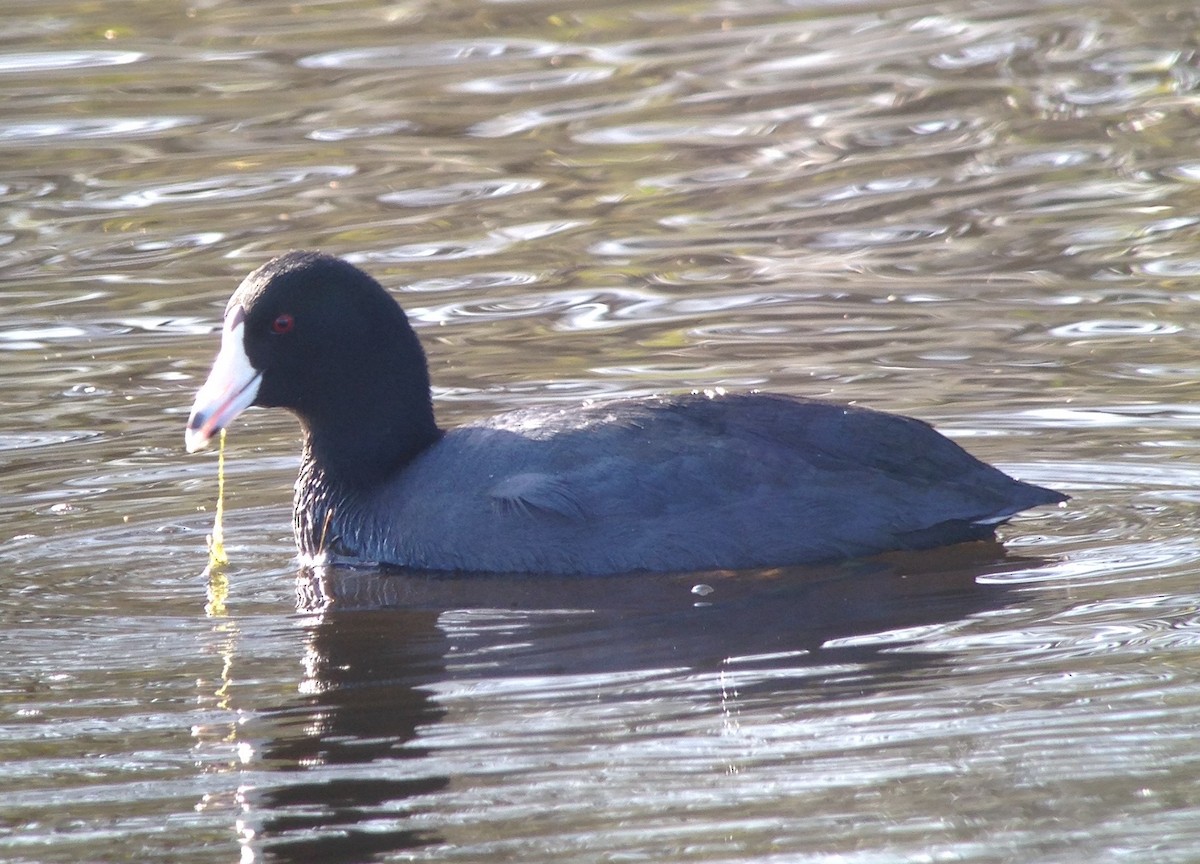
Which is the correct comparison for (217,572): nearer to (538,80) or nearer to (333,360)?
(333,360)

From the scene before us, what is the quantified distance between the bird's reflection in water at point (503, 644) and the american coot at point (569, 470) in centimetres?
10

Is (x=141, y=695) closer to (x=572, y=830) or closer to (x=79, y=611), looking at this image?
(x=79, y=611)

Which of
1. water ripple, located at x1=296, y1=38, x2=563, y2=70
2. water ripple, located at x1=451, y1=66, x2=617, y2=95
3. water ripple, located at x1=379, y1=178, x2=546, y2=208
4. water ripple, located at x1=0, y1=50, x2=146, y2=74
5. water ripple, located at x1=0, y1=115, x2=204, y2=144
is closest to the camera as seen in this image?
water ripple, located at x1=379, y1=178, x2=546, y2=208

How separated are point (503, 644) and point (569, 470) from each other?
693 mm

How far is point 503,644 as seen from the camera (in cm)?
527

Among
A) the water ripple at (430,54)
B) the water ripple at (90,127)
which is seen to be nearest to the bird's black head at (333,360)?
the water ripple at (90,127)

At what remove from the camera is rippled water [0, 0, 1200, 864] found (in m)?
4.15

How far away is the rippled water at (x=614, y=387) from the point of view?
163 inches

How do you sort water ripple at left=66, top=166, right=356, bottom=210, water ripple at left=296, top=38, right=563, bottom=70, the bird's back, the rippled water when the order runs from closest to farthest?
the rippled water → the bird's back → water ripple at left=66, top=166, right=356, bottom=210 → water ripple at left=296, top=38, right=563, bottom=70

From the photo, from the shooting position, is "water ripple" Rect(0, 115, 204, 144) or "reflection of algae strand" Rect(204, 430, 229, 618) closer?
"reflection of algae strand" Rect(204, 430, 229, 618)

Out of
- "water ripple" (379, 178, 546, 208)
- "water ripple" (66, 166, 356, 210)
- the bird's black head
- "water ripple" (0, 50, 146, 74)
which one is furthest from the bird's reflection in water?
"water ripple" (0, 50, 146, 74)

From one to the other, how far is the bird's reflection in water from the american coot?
98 millimetres

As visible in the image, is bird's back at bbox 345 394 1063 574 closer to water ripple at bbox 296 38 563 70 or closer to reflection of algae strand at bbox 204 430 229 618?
reflection of algae strand at bbox 204 430 229 618

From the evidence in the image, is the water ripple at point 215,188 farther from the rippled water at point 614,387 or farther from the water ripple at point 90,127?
the water ripple at point 90,127
